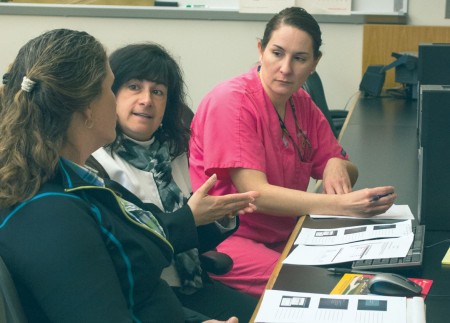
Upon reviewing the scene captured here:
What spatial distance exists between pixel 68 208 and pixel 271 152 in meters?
1.09

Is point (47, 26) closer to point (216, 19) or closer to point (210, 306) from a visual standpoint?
point (216, 19)

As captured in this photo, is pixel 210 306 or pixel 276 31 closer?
pixel 210 306

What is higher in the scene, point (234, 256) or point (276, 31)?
point (276, 31)

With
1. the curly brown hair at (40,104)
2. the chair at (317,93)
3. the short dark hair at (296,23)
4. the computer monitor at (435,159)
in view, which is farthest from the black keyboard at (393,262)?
the chair at (317,93)

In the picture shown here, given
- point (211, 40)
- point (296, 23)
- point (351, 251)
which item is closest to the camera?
point (351, 251)

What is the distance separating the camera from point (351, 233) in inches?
78.8

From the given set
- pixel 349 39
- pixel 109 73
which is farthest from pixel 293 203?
pixel 349 39

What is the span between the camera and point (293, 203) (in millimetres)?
2211

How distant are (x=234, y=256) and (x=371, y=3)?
2.42 meters

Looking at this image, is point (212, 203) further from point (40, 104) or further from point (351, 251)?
point (40, 104)

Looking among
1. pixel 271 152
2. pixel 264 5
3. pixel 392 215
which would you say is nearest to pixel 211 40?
pixel 264 5

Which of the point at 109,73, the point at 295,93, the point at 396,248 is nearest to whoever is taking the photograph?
the point at 109,73

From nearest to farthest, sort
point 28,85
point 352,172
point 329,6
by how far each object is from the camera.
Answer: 1. point 28,85
2. point 352,172
3. point 329,6

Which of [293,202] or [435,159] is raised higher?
[435,159]
